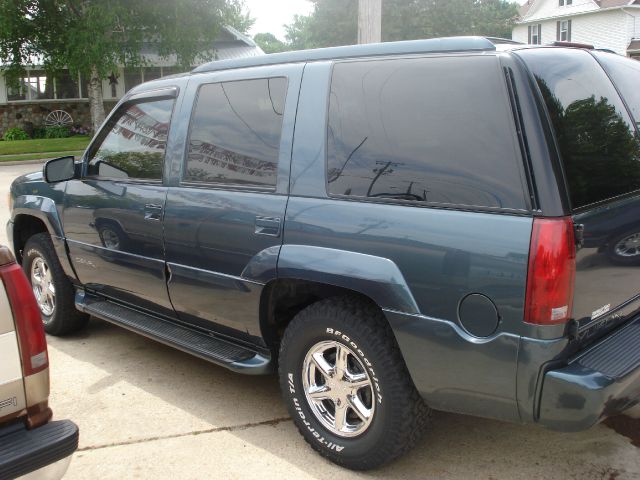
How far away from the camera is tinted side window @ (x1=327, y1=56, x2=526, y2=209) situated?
2.49 meters

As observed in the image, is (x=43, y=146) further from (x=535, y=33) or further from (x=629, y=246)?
(x=535, y=33)

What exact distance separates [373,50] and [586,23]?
50.5m

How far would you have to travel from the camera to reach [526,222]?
2.39 meters

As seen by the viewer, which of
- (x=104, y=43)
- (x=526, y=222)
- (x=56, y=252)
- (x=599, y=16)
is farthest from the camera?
(x=599, y=16)

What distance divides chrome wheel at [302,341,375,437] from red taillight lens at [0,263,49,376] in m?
1.24

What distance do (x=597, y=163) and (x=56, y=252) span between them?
3788 millimetres

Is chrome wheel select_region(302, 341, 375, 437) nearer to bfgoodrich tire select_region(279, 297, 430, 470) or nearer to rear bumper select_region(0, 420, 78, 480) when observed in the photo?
bfgoodrich tire select_region(279, 297, 430, 470)

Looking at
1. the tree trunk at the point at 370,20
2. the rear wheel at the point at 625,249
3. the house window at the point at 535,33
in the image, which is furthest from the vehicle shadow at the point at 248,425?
the house window at the point at 535,33

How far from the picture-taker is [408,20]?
136 ft

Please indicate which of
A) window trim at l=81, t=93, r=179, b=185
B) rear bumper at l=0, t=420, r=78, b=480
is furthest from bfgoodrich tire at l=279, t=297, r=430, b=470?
window trim at l=81, t=93, r=179, b=185

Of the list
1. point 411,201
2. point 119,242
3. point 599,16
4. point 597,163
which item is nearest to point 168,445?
point 119,242

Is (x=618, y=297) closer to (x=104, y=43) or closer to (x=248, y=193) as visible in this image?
(x=248, y=193)

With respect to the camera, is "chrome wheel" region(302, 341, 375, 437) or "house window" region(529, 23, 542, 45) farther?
"house window" region(529, 23, 542, 45)

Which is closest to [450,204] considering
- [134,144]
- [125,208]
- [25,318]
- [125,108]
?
[25,318]
